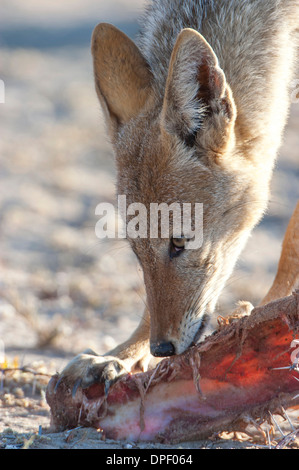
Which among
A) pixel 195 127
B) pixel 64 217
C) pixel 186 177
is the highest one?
pixel 195 127

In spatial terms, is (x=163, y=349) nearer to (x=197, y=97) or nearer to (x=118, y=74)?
(x=197, y=97)

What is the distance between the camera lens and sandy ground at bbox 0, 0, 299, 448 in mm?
4898

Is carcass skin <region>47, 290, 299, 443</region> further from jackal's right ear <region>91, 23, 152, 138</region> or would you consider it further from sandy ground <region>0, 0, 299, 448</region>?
jackal's right ear <region>91, 23, 152, 138</region>

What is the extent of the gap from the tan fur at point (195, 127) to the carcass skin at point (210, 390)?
256 mm

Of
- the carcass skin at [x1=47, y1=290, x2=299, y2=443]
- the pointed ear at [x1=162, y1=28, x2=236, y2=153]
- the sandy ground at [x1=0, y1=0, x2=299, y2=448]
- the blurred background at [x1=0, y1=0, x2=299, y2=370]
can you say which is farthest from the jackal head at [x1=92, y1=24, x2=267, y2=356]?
the blurred background at [x1=0, y1=0, x2=299, y2=370]

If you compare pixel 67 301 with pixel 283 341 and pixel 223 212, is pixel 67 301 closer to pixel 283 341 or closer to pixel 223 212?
pixel 223 212

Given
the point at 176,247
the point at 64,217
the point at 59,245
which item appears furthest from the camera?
the point at 64,217

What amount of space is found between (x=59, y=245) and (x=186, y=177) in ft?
13.9

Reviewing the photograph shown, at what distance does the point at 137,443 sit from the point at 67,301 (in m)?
3.56

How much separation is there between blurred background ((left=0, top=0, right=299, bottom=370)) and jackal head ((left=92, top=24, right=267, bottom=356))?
103 centimetres

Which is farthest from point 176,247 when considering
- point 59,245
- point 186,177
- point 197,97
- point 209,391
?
point 59,245

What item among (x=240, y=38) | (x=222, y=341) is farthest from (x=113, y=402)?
(x=240, y=38)

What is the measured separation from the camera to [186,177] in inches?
167

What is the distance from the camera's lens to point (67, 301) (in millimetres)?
6953
